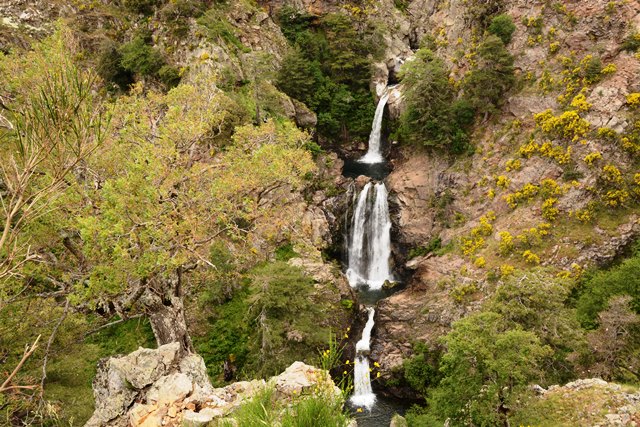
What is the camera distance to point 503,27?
98.0ft

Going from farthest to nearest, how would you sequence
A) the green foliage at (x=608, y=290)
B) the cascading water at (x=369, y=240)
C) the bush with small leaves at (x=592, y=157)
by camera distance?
the cascading water at (x=369, y=240) → the bush with small leaves at (x=592, y=157) → the green foliage at (x=608, y=290)

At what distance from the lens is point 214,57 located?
32.9 meters

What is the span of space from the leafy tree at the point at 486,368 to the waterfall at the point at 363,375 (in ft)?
19.8

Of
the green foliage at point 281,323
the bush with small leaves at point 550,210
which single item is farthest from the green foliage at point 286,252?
the bush with small leaves at point 550,210

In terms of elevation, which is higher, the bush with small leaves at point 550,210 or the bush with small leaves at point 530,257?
the bush with small leaves at point 550,210

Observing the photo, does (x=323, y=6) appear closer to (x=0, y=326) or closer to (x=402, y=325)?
(x=402, y=325)

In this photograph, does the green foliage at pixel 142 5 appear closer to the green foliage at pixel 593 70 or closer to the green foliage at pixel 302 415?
the green foliage at pixel 593 70

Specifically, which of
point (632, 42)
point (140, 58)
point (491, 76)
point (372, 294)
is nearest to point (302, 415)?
point (372, 294)

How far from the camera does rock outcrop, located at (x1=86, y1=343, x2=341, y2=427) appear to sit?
330 inches

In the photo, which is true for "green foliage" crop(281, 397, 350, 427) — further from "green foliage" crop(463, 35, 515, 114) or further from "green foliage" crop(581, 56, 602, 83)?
"green foliage" crop(581, 56, 602, 83)

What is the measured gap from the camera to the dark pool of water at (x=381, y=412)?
2009cm

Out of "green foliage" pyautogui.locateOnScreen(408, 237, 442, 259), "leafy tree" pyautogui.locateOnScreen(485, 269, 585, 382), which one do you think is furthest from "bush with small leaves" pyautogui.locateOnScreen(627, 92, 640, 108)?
"leafy tree" pyautogui.locateOnScreen(485, 269, 585, 382)

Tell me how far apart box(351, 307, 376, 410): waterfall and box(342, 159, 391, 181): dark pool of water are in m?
13.2

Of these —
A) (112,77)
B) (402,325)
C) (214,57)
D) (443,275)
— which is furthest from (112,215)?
(112,77)
